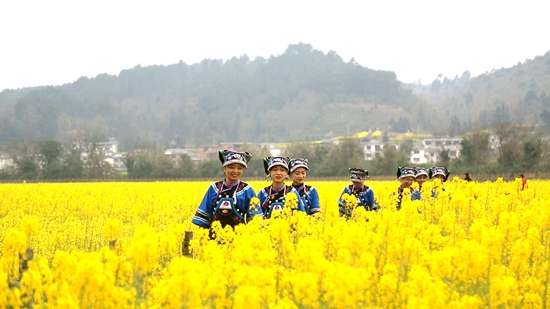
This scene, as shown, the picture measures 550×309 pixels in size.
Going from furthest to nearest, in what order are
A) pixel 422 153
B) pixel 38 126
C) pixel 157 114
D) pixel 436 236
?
pixel 157 114 < pixel 38 126 < pixel 422 153 < pixel 436 236

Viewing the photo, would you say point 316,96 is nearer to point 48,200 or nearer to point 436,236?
point 48,200

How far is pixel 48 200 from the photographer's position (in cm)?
1898

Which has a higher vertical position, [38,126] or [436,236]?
[38,126]

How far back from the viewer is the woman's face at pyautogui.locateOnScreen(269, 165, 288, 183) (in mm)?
7160

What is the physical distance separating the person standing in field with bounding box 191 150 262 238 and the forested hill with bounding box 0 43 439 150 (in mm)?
100725

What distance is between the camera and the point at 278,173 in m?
7.17

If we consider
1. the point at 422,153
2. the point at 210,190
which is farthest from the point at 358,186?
the point at 422,153

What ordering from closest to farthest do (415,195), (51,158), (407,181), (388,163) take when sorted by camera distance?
(415,195)
(407,181)
(388,163)
(51,158)

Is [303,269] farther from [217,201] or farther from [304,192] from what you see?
[304,192]

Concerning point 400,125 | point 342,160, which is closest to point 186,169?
point 342,160

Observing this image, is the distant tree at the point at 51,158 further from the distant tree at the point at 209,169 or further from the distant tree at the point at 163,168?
the distant tree at the point at 209,169

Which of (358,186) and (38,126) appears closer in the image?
(358,186)

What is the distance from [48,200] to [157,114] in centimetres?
14223

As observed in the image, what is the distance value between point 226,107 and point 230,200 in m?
154
